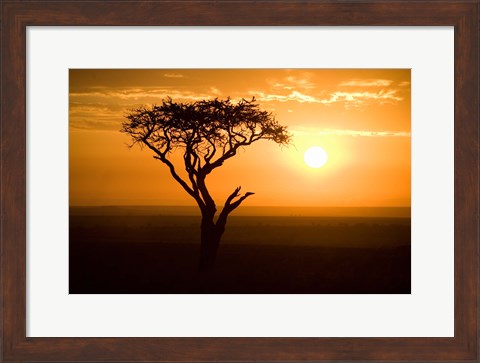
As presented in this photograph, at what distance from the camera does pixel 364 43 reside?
400cm

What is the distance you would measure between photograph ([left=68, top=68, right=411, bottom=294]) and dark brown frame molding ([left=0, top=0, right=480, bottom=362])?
12.8 inches

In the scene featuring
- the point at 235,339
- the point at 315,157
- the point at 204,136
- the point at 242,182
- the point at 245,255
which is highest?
the point at 204,136

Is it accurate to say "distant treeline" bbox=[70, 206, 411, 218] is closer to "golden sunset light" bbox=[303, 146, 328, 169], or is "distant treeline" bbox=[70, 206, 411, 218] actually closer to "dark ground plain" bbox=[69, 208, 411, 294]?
"dark ground plain" bbox=[69, 208, 411, 294]

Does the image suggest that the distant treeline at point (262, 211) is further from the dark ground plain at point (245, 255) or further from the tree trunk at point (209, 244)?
the tree trunk at point (209, 244)

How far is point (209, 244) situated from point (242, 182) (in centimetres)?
43

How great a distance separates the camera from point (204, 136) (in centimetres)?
446

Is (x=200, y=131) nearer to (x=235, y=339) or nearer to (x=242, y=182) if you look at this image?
(x=242, y=182)

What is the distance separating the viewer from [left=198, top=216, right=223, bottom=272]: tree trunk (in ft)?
13.8

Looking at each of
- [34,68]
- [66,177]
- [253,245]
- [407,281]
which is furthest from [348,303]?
[34,68]

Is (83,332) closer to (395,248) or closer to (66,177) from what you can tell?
(66,177)

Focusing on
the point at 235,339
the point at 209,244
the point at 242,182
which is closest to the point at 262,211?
the point at 242,182

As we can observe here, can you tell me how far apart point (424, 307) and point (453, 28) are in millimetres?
1565

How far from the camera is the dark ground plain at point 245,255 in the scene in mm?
4098

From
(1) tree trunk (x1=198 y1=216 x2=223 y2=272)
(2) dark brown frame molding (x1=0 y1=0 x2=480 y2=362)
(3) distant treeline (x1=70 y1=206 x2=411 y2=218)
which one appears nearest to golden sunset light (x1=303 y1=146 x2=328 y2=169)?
(3) distant treeline (x1=70 y1=206 x2=411 y2=218)
